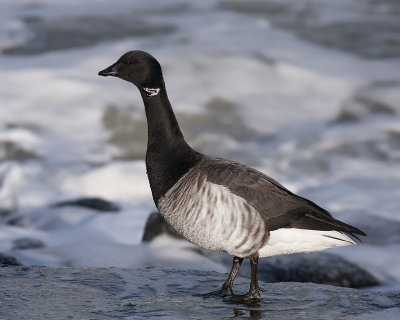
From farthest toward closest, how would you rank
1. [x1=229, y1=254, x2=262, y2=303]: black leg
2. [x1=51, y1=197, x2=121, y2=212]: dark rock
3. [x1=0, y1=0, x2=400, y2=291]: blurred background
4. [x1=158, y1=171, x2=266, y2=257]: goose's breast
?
[x1=51, y1=197, x2=121, y2=212]: dark rock < [x1=0, y1=0, x2=400, y2=291]: blurred background < [x1=229, y1=254, x2=262, y2=303]: black leg < [x1=158, y1=171, x2=266, y2=257]: goose's breast

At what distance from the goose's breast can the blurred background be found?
2.46 metres

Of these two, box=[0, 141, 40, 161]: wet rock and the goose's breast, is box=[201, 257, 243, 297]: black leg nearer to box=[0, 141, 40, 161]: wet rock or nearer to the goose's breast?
the goose's breast

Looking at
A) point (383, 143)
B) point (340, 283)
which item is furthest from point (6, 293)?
point (383, 143)

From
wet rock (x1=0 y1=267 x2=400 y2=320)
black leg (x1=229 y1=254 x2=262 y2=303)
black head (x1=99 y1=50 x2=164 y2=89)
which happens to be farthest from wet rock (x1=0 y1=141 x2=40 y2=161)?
black leg (x1=229 y1=254 x2=262 y2=303)

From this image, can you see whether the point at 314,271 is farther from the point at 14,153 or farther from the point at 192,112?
the point at 192,112

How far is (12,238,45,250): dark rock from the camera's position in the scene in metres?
9.60

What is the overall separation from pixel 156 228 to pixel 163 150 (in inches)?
105

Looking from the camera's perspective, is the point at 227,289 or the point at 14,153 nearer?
the point at 227,289

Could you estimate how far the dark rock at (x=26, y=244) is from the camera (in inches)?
378

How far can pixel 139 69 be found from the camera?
6.46 m

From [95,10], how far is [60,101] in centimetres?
719

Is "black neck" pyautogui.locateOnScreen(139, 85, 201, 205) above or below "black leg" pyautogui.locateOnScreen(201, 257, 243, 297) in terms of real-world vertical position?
above

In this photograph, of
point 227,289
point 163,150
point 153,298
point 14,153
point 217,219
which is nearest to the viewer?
point 217,219

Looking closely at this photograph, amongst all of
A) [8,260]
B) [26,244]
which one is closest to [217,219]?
[8,260]
